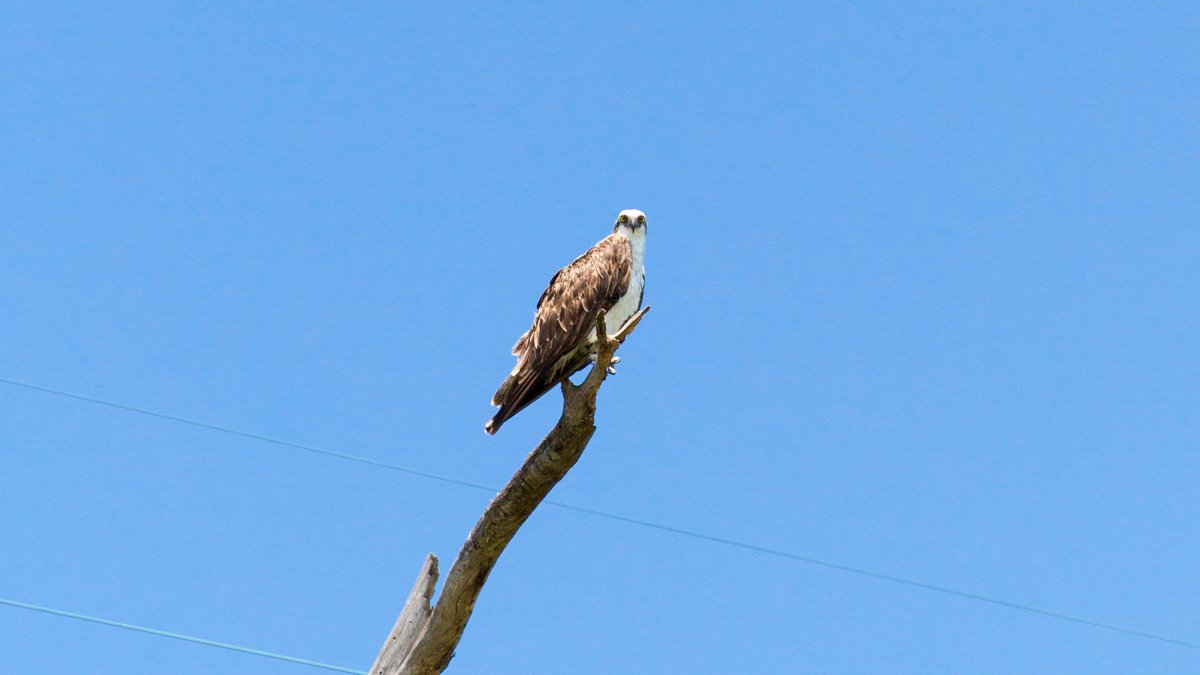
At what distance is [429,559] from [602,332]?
1.43 metres

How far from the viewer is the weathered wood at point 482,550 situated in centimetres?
576

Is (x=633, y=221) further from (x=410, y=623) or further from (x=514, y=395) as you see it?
(x=410, y=623)

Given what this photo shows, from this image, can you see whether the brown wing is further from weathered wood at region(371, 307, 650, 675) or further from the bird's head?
weathered wood at region(371, 307, 650, 675)

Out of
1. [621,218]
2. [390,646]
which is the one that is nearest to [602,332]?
[390,646]

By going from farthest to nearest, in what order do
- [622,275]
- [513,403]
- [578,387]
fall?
[622,275], [513,403], [578,387]

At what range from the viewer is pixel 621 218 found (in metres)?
8.63

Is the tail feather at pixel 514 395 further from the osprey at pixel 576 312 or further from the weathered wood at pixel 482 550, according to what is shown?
the weathered wood at pixel 482 550

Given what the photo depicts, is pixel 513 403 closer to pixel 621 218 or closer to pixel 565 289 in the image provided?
pixel 565 289

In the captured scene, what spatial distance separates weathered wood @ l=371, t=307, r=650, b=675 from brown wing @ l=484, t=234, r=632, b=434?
1646 millimetres

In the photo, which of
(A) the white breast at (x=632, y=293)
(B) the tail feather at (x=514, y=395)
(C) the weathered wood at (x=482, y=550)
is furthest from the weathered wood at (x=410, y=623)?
(A) the white breast at (x=632, y=293)

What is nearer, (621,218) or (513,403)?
(513,403)

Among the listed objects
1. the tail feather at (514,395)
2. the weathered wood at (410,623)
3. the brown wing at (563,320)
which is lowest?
the weathered wood at (410,623)

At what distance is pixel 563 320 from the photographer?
783 cm

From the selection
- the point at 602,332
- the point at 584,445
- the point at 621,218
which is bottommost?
the point at 584,445
